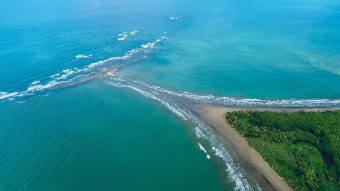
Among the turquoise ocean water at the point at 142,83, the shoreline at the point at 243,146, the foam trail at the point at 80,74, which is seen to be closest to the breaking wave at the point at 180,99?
the foam trail at the point at 80,74

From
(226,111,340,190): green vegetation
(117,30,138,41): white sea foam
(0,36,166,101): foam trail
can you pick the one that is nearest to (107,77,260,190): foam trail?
(226,111,340,190): green vegetation

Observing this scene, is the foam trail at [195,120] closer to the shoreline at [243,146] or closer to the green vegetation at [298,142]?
the shoreline at [243,146]

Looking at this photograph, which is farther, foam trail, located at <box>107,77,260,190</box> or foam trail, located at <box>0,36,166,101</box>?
foam trail, located at <box>0,36,166,101</box>

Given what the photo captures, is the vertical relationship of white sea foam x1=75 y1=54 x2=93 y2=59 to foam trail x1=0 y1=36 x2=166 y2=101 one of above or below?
above

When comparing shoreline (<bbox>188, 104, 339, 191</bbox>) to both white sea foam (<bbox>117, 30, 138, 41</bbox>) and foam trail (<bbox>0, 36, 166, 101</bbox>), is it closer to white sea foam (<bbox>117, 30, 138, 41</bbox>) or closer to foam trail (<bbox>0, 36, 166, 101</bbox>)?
foam trail (<bbox>0, 36, 166, 101</bbox>)

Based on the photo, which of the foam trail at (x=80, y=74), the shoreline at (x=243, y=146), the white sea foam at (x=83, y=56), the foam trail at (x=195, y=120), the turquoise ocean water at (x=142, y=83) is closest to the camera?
the shoreline at (x=243, y=146)

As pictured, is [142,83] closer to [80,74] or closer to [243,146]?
[80,74]
